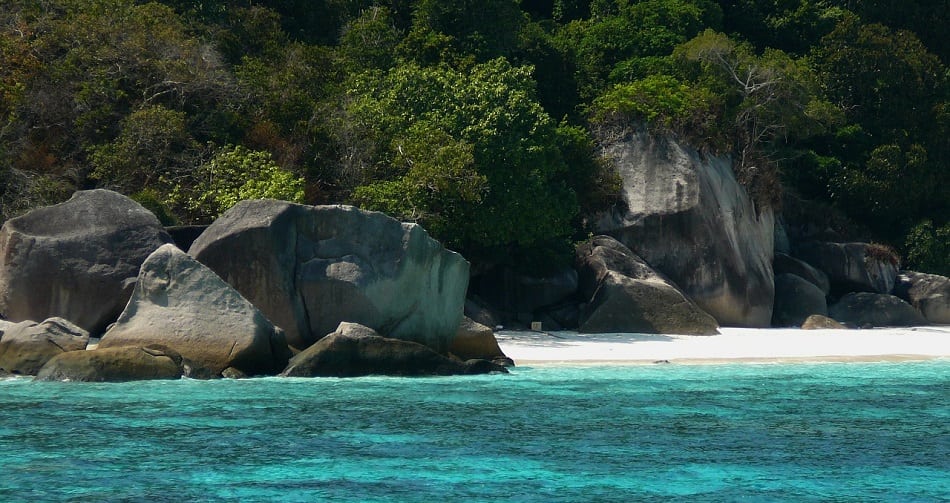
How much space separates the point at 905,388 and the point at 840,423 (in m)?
4.17

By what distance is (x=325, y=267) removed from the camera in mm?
19328

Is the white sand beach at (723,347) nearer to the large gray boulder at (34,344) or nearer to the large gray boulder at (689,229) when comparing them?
the large gray boulder at (689,229)

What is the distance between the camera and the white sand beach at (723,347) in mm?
21922

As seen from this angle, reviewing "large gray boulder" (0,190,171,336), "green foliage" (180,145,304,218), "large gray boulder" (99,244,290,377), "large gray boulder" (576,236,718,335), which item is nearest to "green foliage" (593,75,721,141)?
"large gray boulder" (576,236,718,335)

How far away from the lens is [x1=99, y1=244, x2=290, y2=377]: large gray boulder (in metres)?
17.6

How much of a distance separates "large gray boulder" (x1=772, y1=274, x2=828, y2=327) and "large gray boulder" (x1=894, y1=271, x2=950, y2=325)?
263 centimetres

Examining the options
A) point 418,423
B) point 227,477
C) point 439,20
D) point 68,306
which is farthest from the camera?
point 439,20

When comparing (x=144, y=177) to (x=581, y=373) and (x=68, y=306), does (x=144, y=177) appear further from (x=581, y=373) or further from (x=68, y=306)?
(x=581, y=373)

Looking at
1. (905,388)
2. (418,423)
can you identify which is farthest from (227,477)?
(905,388)

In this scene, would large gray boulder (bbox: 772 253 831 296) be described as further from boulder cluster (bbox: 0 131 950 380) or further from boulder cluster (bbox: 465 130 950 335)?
boulder cluster (bbox: 0 131 950 380)

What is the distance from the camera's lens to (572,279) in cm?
2778

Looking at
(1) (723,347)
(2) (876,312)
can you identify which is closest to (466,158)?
(1) (723,347)

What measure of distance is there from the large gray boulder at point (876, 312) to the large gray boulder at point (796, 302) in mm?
470

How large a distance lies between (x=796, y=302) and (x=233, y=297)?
1729 centimetres
